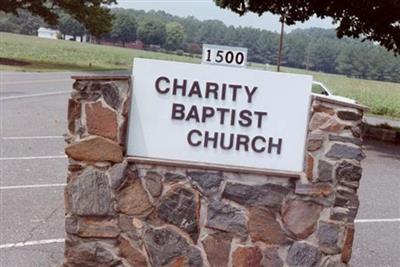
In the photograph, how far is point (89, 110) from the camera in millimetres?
4348

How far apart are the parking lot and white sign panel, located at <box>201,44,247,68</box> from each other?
7.10ft

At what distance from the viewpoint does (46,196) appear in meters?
6.75

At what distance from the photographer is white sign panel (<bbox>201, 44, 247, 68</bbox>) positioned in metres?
4.34

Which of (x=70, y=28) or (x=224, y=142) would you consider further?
(x=70, y=28)

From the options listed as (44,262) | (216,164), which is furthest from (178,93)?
(44,262)

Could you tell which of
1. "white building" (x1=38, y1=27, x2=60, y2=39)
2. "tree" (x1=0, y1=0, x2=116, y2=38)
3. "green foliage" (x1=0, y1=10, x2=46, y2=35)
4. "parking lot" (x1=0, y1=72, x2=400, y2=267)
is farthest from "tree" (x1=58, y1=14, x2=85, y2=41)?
"parking lot" (x1=0, y1=72, x2=400, y2=267)

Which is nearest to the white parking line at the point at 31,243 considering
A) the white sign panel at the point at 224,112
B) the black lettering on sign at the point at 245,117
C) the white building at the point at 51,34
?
the white sign panel at the point at 224,112

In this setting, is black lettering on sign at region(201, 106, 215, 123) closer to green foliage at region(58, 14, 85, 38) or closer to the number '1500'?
the number '1500'

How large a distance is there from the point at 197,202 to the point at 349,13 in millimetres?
10887

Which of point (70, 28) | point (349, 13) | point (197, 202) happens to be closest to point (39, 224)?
point (197, 202)

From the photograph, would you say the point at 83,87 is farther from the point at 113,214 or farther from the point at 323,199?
the point at 323,199

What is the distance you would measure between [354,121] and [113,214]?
198 cm

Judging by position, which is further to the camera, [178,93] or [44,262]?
[44,262]

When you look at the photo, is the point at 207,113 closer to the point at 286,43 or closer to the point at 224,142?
the point at 224,142
